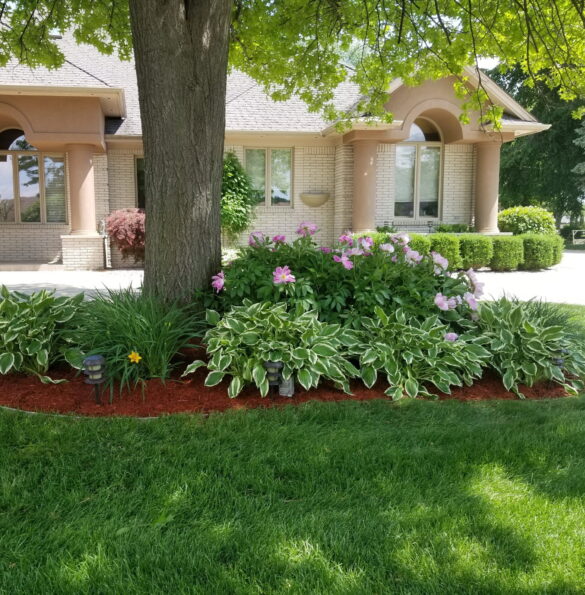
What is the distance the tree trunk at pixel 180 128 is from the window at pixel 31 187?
1175 cm

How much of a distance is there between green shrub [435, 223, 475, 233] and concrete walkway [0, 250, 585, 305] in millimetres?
2135

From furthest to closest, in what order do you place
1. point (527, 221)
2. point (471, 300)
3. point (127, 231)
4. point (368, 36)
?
point (527, 221) < point (127, 231) < point (368, 36) < point (471, 300)

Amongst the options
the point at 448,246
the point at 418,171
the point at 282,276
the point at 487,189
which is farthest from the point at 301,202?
the point at 282,276

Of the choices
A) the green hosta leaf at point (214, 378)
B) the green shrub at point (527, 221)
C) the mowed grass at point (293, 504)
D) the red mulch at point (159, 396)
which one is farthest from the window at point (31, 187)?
the mowed grass at point (293, 504)

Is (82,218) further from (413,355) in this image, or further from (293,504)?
(293,504)

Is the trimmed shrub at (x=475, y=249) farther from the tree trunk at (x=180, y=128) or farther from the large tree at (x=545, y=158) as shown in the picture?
the large tree at (x=545, y=158)

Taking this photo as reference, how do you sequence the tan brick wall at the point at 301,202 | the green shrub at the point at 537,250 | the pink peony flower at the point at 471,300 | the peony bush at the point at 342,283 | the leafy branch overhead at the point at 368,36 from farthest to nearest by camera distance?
the tan brick wall at the point at 301,202 → the green shrub at the point at 537,250 → the leafy branch overhead at the point at 368,36 → the pink peony flower at the point at 471,300 → the peony bush at the point at 342,283

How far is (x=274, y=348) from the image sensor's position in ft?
14.2

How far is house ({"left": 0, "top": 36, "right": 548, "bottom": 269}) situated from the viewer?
13539 millimetres

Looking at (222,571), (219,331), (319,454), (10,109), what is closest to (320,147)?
(10,109)

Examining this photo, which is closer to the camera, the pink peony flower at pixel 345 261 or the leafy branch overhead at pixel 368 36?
the pink peony flower at pixel 345 261

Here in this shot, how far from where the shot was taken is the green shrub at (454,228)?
15914 mm

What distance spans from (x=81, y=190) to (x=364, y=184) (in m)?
7.21

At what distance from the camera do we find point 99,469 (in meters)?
3.14
